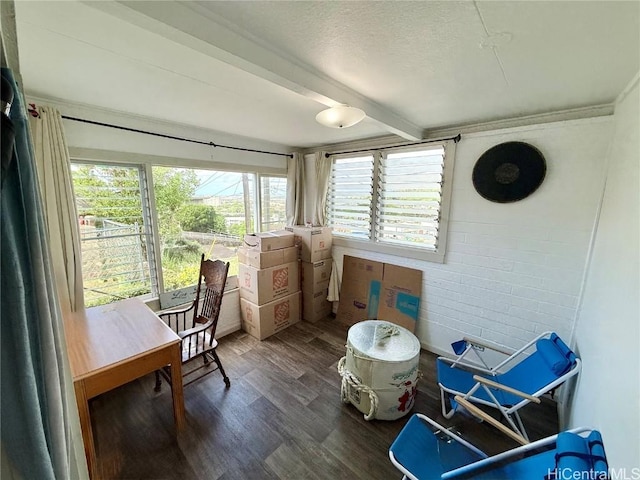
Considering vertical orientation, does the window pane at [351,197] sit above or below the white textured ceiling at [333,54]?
below

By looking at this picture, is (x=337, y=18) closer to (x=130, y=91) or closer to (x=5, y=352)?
(x=5, y=352)

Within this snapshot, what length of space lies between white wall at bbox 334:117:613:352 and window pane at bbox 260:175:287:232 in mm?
2058

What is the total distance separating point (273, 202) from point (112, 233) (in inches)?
74.1

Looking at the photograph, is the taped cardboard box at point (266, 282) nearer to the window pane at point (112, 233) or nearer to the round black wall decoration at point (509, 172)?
the window pane at point (112, 233)

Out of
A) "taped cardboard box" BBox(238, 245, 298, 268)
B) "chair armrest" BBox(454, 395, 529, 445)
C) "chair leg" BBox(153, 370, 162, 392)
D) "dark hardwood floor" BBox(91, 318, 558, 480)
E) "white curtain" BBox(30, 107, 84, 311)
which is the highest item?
"white curtain" BBox(30, 107, 84, 311)

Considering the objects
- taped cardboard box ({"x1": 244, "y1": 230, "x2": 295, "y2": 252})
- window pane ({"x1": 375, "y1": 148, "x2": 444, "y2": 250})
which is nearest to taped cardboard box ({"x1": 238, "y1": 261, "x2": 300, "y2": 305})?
taped cardboard box ({"x1": 244, "y1": 230, "x2": 295, "y2": 252})

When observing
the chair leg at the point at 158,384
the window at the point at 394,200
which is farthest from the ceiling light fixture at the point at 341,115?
the chair leg at the point at 158,384

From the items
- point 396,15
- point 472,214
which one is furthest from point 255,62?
point 472,214

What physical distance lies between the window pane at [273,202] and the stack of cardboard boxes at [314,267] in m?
0.37

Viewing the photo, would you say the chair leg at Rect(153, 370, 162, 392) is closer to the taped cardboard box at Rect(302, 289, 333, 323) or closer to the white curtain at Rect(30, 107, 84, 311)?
the white curtain at Rect(30, 107, 84, 311)

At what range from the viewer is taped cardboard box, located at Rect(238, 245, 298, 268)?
292 centimetres

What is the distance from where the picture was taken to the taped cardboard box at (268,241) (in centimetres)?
293

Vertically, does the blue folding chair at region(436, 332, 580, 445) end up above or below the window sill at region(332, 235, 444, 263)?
below

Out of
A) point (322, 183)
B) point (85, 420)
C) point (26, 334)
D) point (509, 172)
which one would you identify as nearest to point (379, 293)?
point (322, 183)
